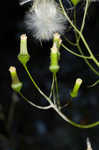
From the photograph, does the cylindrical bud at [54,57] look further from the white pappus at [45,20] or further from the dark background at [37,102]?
the dark background at [37,102]

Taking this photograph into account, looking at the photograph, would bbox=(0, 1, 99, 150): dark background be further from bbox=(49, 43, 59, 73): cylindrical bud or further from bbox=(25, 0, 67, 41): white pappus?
bbox=(49, 43, 59, 73): cylindrical bud

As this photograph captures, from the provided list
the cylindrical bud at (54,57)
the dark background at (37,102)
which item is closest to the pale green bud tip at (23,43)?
the cylindrical bud at (54,57)

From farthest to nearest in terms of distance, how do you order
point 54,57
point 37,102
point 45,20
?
point 37,102 < point 45,20 < point 54,57

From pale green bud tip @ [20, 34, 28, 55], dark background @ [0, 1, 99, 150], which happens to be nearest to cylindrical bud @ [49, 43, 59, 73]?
pale green bud tip @ [20, 34, 28, 55]

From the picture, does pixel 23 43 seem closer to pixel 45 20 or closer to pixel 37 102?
pixel 45 20

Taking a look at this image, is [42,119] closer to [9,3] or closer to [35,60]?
[35,60]

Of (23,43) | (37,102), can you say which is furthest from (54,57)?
(37,102)
